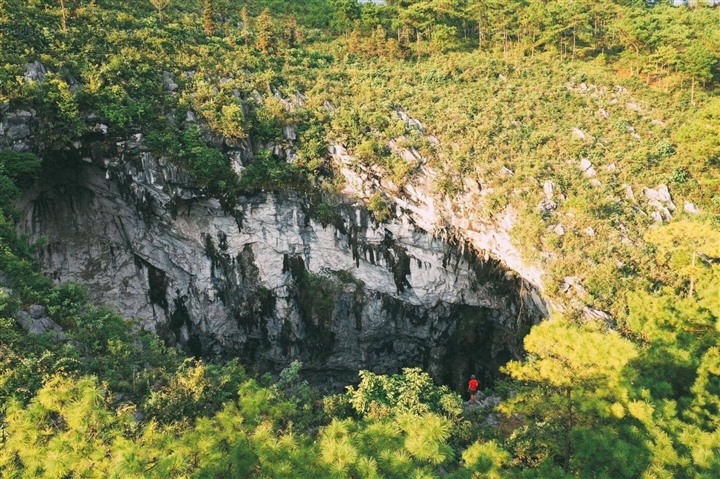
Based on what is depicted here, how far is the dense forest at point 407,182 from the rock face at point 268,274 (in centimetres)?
182

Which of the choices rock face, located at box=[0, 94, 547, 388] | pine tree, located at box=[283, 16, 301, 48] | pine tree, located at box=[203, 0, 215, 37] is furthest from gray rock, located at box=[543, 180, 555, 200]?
pine tree, located at box=[203, 0, 215, 37]

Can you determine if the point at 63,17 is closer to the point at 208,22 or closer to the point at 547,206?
the point at 208,22

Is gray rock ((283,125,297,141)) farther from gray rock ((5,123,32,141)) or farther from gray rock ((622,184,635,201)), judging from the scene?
gray rock ((622,184,635,201))

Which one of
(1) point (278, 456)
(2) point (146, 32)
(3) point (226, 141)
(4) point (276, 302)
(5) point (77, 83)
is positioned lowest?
(4) point (276, 302)

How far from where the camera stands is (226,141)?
2489 centimetres

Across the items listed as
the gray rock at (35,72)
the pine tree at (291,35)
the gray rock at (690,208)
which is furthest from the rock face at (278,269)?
the pine tree at (291,35)

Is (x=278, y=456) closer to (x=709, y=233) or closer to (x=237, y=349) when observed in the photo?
(x=709, y=233)

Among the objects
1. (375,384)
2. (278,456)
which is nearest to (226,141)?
(375,384)

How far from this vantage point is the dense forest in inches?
363

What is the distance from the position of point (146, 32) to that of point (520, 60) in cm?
2858

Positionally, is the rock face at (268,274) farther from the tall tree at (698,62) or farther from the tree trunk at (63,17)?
the tall tree at (698,62)

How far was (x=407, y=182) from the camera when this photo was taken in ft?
83.8

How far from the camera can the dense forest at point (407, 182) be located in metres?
9.23

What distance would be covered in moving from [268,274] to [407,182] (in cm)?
997
